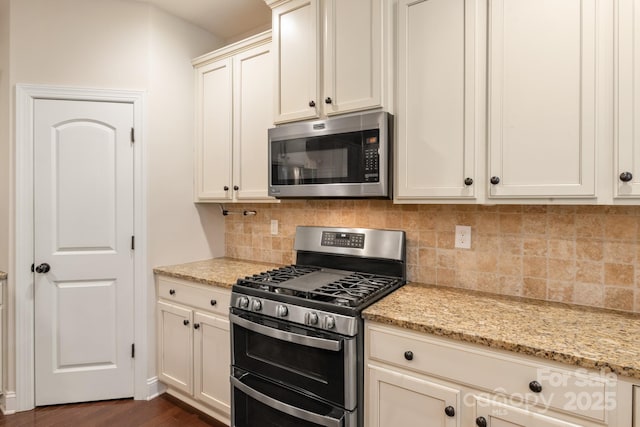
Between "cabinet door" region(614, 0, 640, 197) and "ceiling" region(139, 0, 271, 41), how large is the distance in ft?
6.75

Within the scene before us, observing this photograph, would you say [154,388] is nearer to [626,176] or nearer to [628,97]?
[626,176]

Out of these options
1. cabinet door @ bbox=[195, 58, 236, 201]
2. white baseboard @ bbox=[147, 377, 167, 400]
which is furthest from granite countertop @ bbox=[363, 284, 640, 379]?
white baseboard @ bbox=[147, 377, 167, 400]

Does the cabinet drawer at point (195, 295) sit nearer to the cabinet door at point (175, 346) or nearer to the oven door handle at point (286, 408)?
the cabinet door at point (175, 346)

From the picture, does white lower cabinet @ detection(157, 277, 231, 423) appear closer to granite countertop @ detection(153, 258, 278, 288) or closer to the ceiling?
granite countertop @ detection(153, 258, 278, 288)

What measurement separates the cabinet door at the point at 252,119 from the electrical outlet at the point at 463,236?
1.17 meters

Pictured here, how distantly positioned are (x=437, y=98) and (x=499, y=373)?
1.15 m

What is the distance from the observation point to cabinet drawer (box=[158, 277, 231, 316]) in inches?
83.3

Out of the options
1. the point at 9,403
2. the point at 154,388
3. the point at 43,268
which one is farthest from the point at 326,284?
the point at 9,403

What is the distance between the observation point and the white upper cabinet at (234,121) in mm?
2344

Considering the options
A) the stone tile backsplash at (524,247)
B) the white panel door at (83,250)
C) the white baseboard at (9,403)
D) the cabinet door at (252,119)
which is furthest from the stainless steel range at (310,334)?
the white baseboard at (9,403)

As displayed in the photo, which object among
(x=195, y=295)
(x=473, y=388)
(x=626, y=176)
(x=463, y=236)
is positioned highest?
(x=626, y=176)

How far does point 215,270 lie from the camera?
2428 millimetres

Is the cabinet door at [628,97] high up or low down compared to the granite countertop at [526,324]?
up

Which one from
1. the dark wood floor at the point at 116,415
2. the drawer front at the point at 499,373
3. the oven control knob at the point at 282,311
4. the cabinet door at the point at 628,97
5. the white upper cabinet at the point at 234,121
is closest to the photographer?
the drawer front at the point at 499,373
